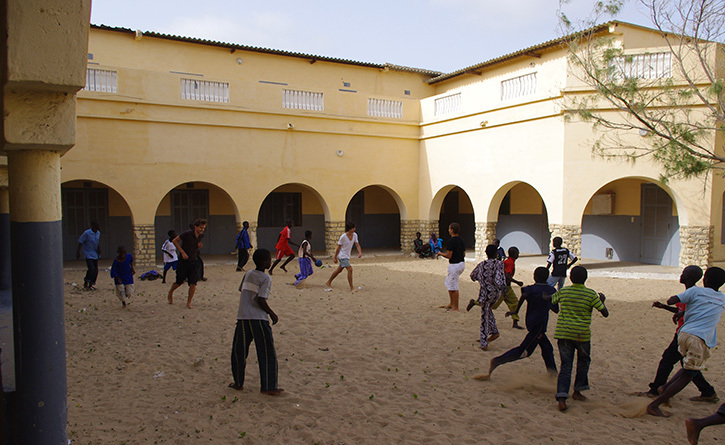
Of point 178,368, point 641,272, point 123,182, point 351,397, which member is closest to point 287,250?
point 123,182

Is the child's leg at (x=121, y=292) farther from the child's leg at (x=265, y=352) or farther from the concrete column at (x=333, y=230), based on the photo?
the concrete column at (x=333, y=230)

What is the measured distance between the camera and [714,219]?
13633 millimetres

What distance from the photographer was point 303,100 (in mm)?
17203

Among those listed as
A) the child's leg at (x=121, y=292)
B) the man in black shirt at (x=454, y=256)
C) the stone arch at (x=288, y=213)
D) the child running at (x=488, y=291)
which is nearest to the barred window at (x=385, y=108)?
the stone arch at (x=288, y=213)

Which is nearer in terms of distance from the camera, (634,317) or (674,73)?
(634,317)

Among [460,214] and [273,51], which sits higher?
[273,51]

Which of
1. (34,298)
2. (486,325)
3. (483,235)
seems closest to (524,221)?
(483,235)

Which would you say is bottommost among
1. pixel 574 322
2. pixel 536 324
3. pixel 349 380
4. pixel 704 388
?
pixel 349 380

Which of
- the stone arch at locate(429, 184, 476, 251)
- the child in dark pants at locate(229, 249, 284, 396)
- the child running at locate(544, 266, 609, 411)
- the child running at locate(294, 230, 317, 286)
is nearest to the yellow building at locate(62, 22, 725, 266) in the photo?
the stone arch at locate(429, 184, 476, 251)

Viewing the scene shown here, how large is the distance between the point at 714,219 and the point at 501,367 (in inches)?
416

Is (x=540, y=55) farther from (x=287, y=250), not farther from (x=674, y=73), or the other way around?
(x=287, y=250)

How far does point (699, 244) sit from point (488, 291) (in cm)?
976

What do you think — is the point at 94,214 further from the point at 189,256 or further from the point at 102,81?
the point at 189,256

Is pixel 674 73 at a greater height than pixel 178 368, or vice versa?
pixel 674 73
